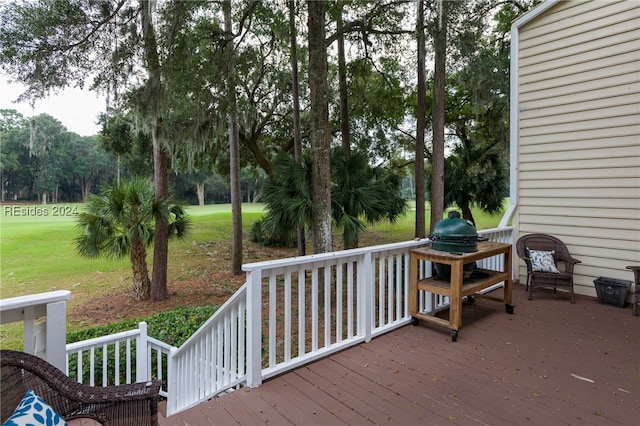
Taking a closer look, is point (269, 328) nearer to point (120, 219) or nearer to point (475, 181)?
point (120, 219)

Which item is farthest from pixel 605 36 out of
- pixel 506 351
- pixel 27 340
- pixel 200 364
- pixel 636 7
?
pixel 27 340

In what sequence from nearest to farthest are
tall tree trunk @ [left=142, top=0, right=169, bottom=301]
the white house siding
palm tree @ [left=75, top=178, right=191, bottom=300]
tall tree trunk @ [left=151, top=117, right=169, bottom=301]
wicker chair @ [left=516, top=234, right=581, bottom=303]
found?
1. the white house siding
2. wicker chair @ [left=516, top=234, right=581, bottom=303]
3. tall tree trunk @ [left=142, top=0, right=169, bottom=301]
4. palm tree @ [left=75, top=178, right=191, bottom=300]
5. tall tree trunk @ [left=151, top=117, right=169, bottom=301]

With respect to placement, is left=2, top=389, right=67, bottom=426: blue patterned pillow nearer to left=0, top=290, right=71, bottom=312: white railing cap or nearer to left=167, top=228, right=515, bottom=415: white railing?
left=0, top=290, right=71, bottom=312: white railing cap

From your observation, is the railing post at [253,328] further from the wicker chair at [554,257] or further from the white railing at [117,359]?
the wicker chair at [554,257]

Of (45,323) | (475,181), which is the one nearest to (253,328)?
(45,323)

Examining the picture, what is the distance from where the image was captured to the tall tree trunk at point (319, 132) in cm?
464

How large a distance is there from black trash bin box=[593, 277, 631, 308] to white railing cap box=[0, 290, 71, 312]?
Answer: 4735 millimetres

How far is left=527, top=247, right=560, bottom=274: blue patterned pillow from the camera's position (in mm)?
3867

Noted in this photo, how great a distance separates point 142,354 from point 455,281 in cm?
316

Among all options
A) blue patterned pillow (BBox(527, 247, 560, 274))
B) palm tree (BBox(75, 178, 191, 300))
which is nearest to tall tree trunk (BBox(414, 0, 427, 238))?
blue patterned pillow (BBox(527, 247, 560, 274))

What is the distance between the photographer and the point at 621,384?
208 cm

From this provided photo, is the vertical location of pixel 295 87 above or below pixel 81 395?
above

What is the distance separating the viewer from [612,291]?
360 cm

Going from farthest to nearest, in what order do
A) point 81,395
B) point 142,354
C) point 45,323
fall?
point 142,354 < point 45,323 < point 81,395
